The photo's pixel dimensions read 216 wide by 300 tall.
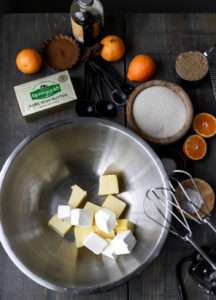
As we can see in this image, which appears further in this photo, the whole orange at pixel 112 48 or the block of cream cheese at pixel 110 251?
the whole orange at pixel 112 48

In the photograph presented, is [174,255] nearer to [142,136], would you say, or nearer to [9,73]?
[142,136]

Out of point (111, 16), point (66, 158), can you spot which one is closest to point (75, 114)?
point (66, 158)

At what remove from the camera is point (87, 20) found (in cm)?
113

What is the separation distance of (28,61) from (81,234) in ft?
A: 1.51

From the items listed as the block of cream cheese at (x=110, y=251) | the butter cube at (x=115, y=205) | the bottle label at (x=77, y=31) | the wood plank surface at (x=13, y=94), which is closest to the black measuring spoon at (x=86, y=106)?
the wood plank surface at (x=13, y=94)

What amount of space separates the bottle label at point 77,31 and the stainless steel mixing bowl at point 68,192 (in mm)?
260

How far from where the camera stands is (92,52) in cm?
119

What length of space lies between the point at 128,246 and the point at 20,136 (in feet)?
1.31

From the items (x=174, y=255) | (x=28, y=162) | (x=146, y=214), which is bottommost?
(x=174, y=255)

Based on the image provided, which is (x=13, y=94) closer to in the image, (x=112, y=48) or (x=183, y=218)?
(x=112, y=48)

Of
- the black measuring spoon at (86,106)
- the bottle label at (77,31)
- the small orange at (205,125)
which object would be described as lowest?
the small orange at (205,125)

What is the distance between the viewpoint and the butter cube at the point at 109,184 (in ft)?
3.74

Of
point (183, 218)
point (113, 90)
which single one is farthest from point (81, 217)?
point (113, 90)

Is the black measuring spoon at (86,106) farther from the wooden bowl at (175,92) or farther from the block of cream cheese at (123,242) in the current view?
the block of cream cheese at (123,242)
